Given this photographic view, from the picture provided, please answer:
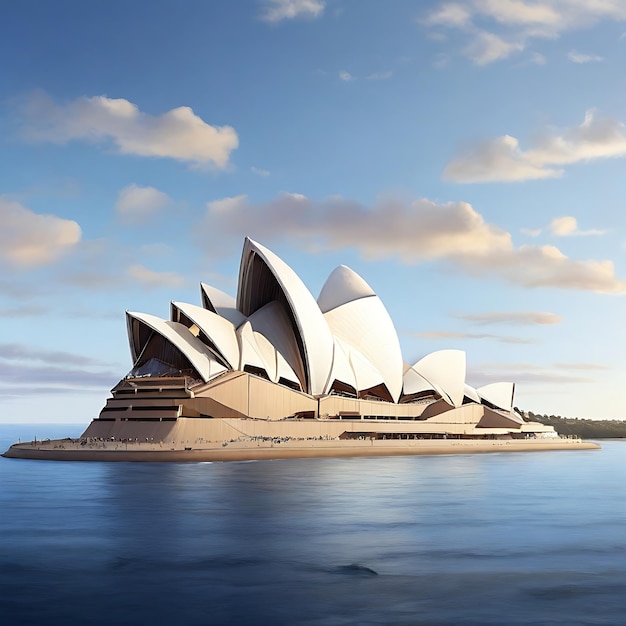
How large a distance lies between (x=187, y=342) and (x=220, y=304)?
1138 centimetres

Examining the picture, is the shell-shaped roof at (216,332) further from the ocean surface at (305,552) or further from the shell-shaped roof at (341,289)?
the ocean surface at (305,552)

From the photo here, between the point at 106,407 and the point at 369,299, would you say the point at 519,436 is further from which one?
the point at 106,407

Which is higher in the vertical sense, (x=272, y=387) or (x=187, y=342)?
(x=187, y=342)

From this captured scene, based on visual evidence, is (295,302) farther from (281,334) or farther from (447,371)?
(447,371)

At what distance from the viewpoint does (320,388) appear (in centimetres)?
8106

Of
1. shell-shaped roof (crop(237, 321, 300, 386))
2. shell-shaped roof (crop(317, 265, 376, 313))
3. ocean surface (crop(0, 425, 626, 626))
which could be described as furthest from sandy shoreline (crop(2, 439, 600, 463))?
shell-shaped roof (crop(317, 265, 376, 313))

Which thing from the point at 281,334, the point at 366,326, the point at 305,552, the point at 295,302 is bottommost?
the point at 305,552

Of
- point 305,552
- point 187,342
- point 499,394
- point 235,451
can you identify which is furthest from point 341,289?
point 305,552

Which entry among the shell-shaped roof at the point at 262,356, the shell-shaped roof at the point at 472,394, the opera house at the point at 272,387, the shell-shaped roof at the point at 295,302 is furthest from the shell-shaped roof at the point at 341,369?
the shell-shaped roof at the point at 472,394

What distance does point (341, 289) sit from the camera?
92438 millimetres

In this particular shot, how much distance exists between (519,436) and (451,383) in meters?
13.8

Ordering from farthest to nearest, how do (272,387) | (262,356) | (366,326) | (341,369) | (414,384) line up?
(414,384)
(366,326)
(341,369)
(262,356)
(272,387)

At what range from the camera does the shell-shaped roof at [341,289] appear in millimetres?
91188

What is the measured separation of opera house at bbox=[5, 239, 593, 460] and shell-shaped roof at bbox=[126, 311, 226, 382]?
0.47ft
